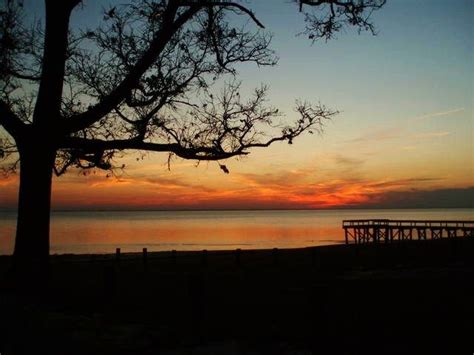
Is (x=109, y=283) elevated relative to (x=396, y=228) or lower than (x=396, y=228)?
lower

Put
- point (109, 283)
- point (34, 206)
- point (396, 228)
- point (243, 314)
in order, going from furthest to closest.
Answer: point (396, 228), point (34, 206), point (109, 283), point (243, 314)

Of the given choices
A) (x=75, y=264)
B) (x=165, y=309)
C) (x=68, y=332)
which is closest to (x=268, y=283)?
(x=165, y=309)

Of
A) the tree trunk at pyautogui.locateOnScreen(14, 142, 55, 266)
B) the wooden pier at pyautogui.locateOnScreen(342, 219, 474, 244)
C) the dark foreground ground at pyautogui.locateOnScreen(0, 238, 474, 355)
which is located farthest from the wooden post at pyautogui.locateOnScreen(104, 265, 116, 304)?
the wooden pier at pyautogui.locateOnScreen(342, 219, 474, 244)

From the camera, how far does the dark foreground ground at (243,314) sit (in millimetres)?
10102

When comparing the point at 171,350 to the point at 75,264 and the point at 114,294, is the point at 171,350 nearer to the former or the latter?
the point at 114,294

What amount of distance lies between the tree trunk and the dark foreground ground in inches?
41.6

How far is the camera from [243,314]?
1318cm

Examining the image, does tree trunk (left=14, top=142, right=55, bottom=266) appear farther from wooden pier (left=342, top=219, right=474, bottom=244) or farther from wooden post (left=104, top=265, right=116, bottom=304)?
wooden pier (left=342, top=219, right=474, bottom=244)

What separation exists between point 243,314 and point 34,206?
7371 mm

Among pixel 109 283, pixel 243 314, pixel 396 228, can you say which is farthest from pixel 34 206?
pixel 396 228

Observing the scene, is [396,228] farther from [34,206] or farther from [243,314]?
[34,206]

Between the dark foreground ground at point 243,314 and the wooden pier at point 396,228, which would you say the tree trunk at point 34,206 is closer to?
the dark foreground ground at point 243,314

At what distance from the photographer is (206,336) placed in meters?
11.0

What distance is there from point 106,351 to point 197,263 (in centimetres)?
1893
